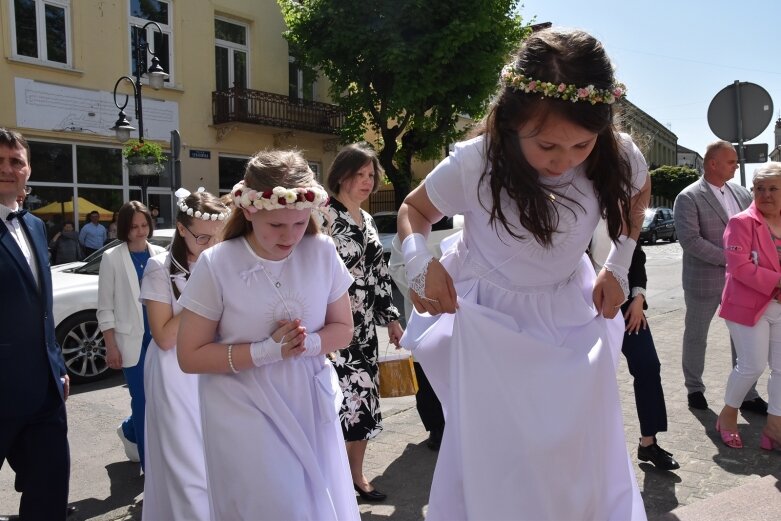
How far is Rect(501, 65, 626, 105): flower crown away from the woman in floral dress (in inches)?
77.1

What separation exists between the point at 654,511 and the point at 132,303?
11.0 ft

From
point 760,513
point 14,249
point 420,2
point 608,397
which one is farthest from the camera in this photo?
point 420,2

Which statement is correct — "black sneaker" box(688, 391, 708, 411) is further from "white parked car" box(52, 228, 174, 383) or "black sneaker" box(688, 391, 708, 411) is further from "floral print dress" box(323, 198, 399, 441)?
"white parked car" box(52, 228, 174, 383)

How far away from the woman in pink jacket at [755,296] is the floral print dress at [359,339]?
235 centimetres

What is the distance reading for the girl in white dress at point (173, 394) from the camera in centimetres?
307

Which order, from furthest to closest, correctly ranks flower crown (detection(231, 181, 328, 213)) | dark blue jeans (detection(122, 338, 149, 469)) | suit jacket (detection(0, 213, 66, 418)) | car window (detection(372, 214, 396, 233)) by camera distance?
car window (detection(372, 214, 396, 233)), dark blue jeans (detection(122, 338, 149, 469)), suit jacket (detection(0, 213, 66, 418)), flower crown (detection(231, 181, 328, 213))

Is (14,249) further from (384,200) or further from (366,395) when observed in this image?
(384,200)

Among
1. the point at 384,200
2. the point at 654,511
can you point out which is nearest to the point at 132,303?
the point at 654,511

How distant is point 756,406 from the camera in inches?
205

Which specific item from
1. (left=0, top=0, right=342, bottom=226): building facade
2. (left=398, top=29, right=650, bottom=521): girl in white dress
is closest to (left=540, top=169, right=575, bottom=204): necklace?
(left=398, top=29, right=650, bottom=521): girl in white dress

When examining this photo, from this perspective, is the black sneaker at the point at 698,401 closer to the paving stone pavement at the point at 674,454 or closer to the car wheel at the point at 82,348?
the paving stone pavement at the point at 674,454

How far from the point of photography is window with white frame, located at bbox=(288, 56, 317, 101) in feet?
67.8

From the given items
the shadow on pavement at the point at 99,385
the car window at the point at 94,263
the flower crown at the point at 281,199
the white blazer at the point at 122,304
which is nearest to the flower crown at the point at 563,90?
the flower crown at the point at 281,199

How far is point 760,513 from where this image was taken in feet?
10.8
